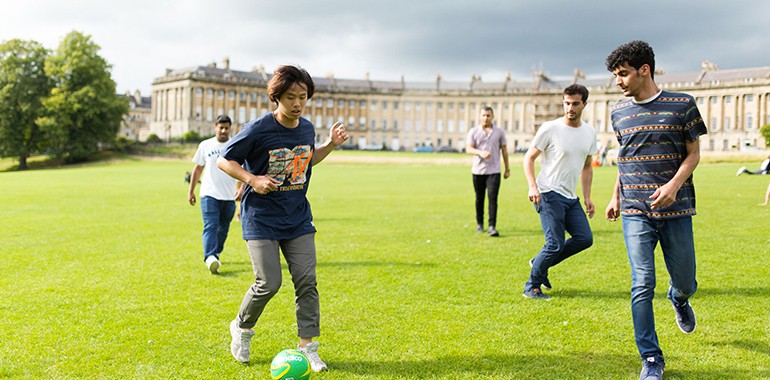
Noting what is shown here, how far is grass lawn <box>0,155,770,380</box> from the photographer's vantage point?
5.07m

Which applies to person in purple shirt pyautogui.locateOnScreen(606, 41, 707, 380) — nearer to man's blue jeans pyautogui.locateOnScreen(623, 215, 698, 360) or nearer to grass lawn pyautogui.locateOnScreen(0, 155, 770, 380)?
man's blue jeans pyautogui.locateOnScreen(623, 215, 698, 360)

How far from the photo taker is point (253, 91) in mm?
117125

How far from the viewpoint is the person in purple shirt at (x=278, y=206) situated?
4.99 metres

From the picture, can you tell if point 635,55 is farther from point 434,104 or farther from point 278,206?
point 434,104

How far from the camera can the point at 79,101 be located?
6869 cm

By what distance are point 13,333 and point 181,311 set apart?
5.28ft

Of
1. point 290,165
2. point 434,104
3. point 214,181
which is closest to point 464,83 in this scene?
point 434,104

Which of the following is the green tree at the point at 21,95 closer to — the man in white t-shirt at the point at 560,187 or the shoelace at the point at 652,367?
the man in white t-shirt at the point at 560,187

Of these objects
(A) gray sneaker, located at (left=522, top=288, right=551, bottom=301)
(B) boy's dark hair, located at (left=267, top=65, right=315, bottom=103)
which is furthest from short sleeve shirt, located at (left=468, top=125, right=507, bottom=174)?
(B) boy's dark hair, located at (left=267, top=65, right=315, bottom=103)

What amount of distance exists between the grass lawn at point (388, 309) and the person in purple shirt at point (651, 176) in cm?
67

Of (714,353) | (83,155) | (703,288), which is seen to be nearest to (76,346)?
(714,353)

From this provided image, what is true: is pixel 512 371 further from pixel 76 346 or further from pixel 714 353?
pixel 76 346

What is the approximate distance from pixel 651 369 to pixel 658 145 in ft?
5.84

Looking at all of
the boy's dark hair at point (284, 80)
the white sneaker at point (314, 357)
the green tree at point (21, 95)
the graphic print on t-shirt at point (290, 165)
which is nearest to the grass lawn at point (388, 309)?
the white sneaker at point (314, 357)
